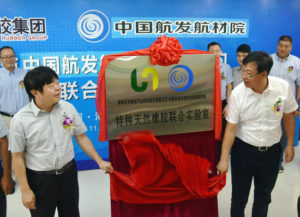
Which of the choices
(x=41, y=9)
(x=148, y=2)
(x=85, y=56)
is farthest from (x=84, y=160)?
(x=148, y=2)

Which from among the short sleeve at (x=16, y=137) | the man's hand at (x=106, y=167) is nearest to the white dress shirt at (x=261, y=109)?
the man's hand at (x=106, y=167)

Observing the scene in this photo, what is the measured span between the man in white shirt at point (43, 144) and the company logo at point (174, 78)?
41cm

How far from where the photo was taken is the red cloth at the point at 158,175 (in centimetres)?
159

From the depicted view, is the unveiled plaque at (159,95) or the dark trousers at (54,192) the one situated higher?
the unveiled plaque at (159,95)

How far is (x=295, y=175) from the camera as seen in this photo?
303 cm

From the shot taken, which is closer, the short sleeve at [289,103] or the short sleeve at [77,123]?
the short sleeve at [77,123]

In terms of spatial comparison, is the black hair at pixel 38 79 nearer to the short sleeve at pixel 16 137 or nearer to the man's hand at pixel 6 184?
the short sleeve at pixel 16 137

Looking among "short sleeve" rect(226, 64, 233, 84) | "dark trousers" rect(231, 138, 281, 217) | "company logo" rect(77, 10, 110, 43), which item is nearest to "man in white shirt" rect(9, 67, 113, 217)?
"dark trousers" rect(231, 138, 281, 217)

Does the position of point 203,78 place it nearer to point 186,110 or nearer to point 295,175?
point 186,110

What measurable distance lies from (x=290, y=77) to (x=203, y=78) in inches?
77.3

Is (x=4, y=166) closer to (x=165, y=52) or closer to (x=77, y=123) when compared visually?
(x=77, y=123)

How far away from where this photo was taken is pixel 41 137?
139 centimetres

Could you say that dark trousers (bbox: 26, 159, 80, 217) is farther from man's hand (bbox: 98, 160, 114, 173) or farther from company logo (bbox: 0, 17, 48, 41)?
company logo (bbox: 0, 17, 48, 41)

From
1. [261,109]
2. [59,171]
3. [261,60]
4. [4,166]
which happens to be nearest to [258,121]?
[261,109]
